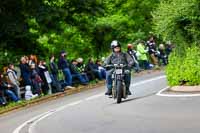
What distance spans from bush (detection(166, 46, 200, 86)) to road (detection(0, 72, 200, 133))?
90cm

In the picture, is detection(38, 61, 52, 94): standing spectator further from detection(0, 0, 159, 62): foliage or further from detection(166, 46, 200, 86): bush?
detection(166, 46, 200, 86): bush

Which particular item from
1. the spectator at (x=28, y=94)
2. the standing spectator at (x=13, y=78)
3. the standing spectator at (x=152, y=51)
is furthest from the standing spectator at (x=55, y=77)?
the standing spectator at (x=152, y=51)

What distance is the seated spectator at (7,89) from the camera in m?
24.3

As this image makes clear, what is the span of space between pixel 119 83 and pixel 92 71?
35.4 ft

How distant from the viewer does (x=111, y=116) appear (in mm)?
17172

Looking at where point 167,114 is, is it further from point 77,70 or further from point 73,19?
point 73,19

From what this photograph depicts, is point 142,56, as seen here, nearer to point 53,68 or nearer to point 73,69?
point 73,69

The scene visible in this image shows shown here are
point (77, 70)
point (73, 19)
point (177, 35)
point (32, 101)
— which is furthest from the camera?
point (73, 19)

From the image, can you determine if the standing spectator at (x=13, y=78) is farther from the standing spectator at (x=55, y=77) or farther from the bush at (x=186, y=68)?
the bush at (x=186, y=68)

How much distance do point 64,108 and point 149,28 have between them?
880 inches

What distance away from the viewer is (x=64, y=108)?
21219 mm

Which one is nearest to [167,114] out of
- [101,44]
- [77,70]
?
[77,70]

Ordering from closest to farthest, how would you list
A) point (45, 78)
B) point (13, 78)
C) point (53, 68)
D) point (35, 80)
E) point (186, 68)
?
point (186, 68) < point (13, 78) < point (35, 80) < point (45, 78) < point (53, 68)

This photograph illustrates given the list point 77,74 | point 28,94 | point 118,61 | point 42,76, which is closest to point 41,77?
point 42,76
